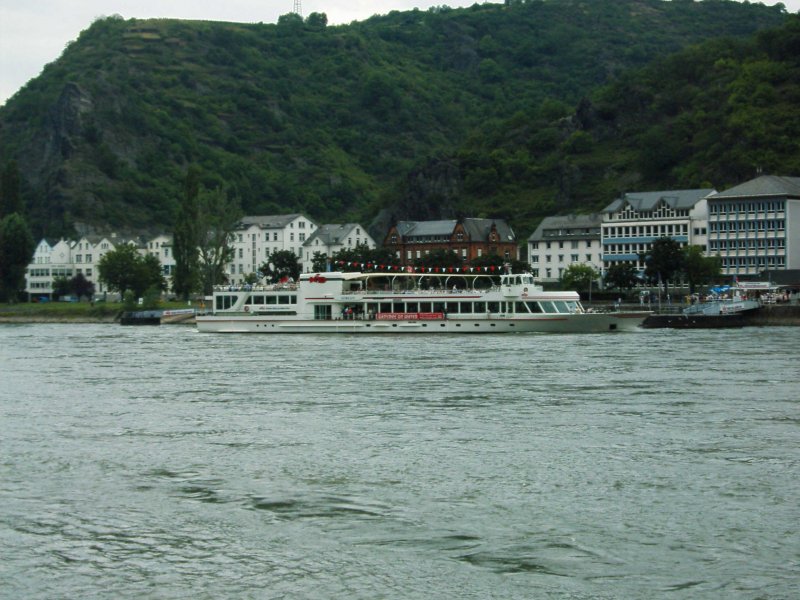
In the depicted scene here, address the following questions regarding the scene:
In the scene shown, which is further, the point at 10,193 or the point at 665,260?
the point at 10,193

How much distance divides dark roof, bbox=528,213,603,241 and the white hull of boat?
63815mm

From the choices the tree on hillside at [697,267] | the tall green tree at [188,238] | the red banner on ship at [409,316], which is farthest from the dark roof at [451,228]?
the red banner on ship at [409,316]

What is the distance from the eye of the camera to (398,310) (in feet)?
299

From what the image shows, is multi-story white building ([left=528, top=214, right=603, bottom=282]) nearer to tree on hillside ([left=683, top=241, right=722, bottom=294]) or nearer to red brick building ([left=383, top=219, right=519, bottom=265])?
red brick building ([left=383, top=219, right=519, bottom=265])

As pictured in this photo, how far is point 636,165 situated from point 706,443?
508 ft

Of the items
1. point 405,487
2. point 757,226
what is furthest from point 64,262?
point 405,487

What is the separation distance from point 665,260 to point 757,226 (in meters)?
19.1

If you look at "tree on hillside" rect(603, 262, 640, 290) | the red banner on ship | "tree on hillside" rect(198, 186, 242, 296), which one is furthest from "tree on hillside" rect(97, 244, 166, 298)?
the red banner on ship

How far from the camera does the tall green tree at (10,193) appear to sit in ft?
553

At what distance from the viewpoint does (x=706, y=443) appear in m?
29.6

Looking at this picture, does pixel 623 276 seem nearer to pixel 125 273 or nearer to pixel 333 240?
pixel 333 240

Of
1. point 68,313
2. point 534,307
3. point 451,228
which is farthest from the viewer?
point 451,228

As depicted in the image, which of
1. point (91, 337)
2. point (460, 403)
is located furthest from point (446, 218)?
point (460, 403)

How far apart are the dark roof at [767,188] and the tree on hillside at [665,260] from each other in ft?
51.7
